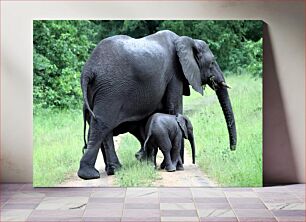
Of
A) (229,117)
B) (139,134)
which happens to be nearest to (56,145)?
(139,134)

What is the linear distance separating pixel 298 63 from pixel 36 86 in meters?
2.53

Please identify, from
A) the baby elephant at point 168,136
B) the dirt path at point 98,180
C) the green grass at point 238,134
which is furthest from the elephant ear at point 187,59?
the dirt path at point 98,180

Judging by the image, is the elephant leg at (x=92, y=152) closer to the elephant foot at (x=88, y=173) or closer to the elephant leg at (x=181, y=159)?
the elephant foot at (x=88, y=173)

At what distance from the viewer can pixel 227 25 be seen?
5.82 meters

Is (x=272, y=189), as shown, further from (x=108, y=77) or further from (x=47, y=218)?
(x=47, y=218)

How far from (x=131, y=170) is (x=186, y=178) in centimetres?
53

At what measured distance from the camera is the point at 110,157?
5.70 m

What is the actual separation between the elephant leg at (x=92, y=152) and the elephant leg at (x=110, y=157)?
0.17 feet

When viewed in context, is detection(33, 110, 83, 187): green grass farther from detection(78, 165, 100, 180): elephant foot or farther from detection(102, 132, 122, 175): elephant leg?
detection(102, 132, 122, 175): elephant leg

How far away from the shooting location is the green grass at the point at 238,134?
228 inches

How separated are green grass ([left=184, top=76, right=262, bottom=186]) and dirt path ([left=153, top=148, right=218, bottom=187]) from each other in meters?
0.07

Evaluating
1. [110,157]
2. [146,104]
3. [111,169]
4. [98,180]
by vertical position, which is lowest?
[98,180]

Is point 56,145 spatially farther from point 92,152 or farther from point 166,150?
point 166,150

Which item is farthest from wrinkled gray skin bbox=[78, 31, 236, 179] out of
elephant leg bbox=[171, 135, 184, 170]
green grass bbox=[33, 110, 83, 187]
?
elephant leg bbox=[171, 135, 184, 170]
